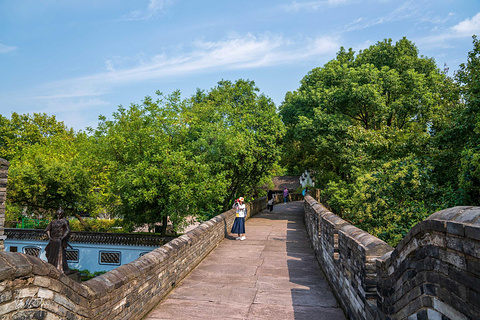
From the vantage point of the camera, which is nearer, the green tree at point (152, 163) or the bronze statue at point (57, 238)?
the bronze statue at point (57, 238)

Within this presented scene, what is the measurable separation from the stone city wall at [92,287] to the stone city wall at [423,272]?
12.0ft

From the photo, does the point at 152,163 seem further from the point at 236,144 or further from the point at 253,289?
the point at 253,289

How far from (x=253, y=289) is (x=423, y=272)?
485 centimetres

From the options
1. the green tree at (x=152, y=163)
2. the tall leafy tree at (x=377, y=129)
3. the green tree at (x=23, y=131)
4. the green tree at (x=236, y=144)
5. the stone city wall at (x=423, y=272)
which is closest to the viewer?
the stone city wall at (x=423, y=272)

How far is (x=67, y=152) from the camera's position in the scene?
35.1 m

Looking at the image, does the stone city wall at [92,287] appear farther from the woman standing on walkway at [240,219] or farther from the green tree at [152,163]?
the green tree at [152,163]

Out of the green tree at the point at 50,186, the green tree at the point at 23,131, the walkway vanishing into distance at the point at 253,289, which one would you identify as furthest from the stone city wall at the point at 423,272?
the green tree at the point at 23,131

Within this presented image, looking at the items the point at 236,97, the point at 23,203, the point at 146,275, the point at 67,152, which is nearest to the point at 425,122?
the point at 146,275

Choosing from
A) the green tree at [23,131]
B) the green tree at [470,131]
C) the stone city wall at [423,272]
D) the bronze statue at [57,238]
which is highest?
the green tree at [23,131]

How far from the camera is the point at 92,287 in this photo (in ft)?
15.4

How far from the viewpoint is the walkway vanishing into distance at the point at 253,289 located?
21.3 feet

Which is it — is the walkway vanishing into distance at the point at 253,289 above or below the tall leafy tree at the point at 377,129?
below

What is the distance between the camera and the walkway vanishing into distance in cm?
650

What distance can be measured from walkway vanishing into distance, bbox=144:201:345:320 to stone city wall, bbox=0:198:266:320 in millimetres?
447
